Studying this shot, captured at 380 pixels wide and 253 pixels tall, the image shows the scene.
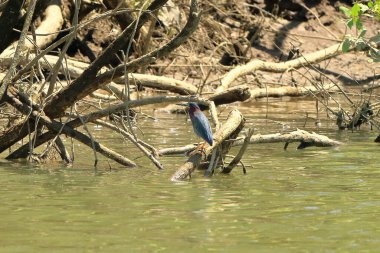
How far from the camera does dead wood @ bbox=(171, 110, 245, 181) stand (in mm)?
7414

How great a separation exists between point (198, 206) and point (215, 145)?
1208 millimetres

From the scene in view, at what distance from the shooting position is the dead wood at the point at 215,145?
741cm

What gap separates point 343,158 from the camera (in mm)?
9039

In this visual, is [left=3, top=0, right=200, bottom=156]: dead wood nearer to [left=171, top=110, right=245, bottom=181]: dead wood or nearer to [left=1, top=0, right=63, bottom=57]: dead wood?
[left=171, top=110, right=245, bottom=181]: dead wood

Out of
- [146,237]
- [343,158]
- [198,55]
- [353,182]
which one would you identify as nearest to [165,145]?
[343,158]

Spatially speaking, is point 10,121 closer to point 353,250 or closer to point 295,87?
point 353,250

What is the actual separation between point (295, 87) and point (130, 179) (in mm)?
7259

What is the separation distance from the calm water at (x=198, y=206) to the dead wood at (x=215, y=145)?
0.09 metres

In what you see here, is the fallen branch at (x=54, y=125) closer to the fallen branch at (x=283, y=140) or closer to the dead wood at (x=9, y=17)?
the dead wood at (x=9, y=17)

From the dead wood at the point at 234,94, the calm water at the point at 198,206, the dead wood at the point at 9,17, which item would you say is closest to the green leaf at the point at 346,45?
the calm water at the point at 198,206

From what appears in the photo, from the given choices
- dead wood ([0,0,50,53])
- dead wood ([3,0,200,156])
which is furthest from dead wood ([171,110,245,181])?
dead wood ([0,0,50,53])

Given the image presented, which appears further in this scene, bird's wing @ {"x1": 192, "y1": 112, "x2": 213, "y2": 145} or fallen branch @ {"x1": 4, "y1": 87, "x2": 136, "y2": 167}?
fallen branch @ {"x1": 4, "y1": 87, "x2": 136, "y2": 167}

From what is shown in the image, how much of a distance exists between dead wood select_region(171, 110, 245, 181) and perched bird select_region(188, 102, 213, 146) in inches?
3.0

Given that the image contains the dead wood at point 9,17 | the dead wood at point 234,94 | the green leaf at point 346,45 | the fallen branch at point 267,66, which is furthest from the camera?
the fallen branch at point 267,66
